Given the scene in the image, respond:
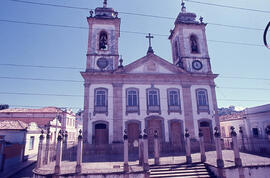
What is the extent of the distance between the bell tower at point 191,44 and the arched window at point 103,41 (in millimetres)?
9308

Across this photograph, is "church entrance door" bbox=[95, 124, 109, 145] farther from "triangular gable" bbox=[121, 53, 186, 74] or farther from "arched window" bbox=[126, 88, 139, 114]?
"triangular gable" bbox=[121, 53, 186, 74]

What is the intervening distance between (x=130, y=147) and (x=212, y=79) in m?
12.6

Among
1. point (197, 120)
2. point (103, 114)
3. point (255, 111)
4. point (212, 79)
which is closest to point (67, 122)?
point (103, 114)

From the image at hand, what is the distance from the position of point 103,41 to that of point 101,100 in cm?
753

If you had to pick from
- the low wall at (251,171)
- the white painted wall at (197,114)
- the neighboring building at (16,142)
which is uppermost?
the white painted wall at (197,114)

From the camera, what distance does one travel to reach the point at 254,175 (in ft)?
32.7

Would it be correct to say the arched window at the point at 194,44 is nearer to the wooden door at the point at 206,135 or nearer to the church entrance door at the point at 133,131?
the wooden door at the point at 206,135

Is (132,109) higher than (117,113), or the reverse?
(132,109)

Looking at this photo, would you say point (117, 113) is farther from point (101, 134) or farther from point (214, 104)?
point (214, 104)

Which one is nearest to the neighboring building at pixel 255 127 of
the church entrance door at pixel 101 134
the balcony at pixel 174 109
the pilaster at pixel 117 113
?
the balcony at pixel 174 109

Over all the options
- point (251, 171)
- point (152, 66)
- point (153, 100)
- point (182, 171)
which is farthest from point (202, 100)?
point (182, 171)

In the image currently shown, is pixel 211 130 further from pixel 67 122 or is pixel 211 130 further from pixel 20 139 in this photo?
pixel 67 122

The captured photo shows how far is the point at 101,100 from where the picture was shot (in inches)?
723

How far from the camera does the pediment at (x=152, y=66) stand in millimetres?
19688
